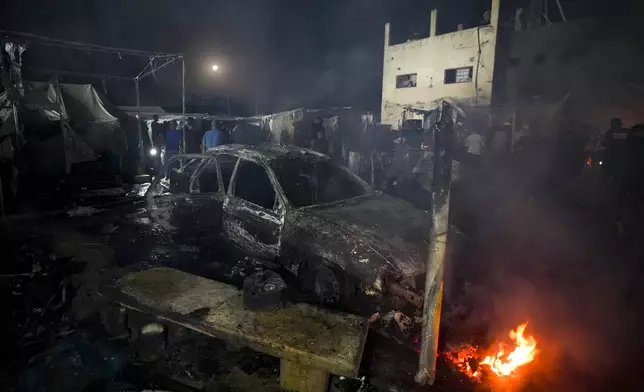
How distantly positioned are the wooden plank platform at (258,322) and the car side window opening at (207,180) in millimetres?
2365

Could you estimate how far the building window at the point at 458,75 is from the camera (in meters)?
21.6

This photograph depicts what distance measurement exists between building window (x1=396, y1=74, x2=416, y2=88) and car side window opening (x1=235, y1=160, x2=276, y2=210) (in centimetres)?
2158

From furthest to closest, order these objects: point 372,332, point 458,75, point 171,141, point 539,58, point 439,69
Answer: point 439,69
point 458,75
point 539,58
point 171,141
point 372,332

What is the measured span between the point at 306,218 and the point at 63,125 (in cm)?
924

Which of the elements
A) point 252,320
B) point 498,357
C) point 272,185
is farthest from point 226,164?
point 498,357

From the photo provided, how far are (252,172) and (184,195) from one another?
1.12 metres

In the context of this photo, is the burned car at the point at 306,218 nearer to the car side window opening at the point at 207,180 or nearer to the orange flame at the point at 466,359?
the car side window opening at the point at 207,180

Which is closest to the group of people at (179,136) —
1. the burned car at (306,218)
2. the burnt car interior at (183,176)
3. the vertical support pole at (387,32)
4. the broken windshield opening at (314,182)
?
the burnt car interior at (183,176)

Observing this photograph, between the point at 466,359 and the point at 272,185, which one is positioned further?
the point at 272,185

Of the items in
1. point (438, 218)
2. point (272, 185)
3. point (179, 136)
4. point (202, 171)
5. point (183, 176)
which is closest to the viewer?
point (438, 218)

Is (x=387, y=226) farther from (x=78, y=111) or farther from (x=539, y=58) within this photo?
(x=539, y=58)

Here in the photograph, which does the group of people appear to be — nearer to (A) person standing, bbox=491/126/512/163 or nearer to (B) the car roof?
(B) the car roof

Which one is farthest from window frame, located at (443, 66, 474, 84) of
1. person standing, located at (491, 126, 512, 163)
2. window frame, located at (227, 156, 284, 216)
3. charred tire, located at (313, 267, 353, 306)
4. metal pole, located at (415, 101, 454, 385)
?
metal pole, located at (415, 101, 454, 385)

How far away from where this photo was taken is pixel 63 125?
10.3 meters
